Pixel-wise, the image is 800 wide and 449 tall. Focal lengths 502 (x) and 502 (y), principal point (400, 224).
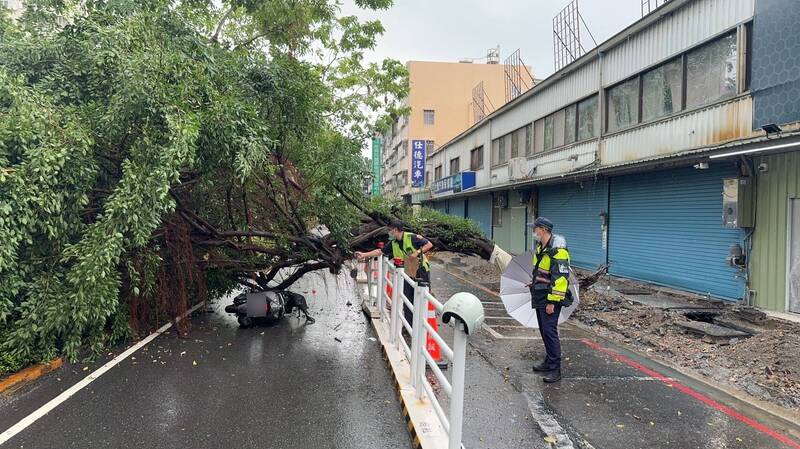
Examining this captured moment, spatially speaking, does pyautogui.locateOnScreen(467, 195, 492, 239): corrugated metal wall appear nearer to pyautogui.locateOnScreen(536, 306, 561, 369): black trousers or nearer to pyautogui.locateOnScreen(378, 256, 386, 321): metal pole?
pyautogui.locateOnScreen(378, 256, 386, 321): metal pole

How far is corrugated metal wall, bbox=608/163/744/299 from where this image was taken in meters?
9.93

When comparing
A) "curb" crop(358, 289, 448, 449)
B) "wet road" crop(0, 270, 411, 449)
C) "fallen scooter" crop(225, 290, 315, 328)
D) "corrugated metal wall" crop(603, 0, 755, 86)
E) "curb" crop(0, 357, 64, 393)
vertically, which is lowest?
"wet road" crop(0, 270, 411, 449)

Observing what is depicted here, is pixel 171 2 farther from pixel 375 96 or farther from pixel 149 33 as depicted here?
pixel 375 96

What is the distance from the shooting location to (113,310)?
5.99 metres

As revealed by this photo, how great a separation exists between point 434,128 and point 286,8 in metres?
34.9

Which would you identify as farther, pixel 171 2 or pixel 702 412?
pixel 171 2

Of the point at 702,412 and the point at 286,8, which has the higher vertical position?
the point at 286,8

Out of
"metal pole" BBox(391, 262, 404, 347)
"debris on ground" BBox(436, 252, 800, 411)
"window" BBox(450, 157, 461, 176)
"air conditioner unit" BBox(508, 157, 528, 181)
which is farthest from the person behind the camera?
"window" BBox(450, 157, 461, 176)

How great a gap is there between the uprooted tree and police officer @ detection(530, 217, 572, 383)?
12.0ft

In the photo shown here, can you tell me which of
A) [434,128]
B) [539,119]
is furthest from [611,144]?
[434,128]

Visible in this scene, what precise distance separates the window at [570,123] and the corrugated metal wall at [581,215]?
1.52 m

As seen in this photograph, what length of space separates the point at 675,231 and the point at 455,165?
20.5 meters

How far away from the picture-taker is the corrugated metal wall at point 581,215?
48.2 ft

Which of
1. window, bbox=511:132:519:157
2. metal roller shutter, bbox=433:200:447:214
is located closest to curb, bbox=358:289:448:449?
window, bbox=511:132:519:157
